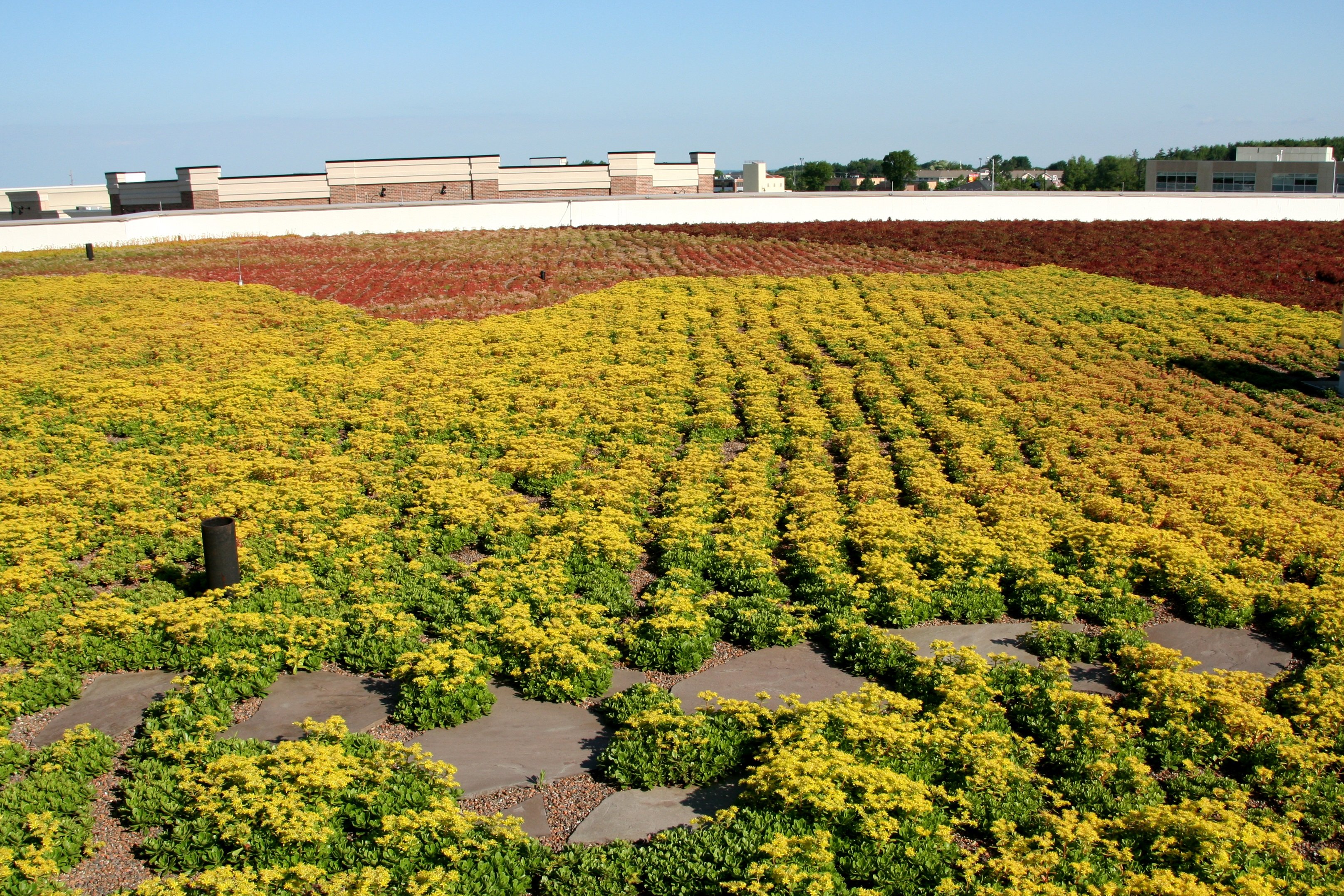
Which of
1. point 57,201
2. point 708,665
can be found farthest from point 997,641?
point 57,201

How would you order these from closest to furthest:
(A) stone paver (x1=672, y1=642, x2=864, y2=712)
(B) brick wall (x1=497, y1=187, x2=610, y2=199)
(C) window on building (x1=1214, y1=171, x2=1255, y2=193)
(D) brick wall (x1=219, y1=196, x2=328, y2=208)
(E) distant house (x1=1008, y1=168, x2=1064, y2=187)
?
(A) stone paver (x1=672, y1=642, x2=864, y2=712)
(D) brick wall (x1=219, y1=196, x2=328, y2=208)
(B) brick wall (x1=497, y1=187, x2=610, y2=199)
(C) window on building (x1=1214, y1=171, x2=1255, y2=193)
(E) distant house (x1=1008, y1=168, x2=1064, y2=187)

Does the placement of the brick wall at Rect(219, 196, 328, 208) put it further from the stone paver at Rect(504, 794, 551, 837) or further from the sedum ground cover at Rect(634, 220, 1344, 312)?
the stone paver at Rect(504, 794, 551, 837)

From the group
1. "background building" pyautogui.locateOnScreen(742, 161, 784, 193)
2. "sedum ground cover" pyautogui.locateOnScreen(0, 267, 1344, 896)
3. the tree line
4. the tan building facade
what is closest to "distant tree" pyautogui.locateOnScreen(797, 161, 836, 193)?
the tree line

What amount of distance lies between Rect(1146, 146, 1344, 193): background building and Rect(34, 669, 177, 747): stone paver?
5457cm

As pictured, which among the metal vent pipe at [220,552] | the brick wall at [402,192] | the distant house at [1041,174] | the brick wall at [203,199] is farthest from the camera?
the distant house at [1041,174]

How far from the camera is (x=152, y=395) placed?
14188 mm

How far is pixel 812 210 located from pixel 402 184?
1953 centimetres

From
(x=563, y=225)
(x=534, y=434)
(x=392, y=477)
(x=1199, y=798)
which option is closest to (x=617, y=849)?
(x=1199, y=798)

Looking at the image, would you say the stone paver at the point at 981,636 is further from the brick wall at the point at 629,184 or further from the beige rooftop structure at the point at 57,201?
the beige rooftop structure at the point at 57,201

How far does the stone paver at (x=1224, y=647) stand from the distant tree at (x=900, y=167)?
7869 cm

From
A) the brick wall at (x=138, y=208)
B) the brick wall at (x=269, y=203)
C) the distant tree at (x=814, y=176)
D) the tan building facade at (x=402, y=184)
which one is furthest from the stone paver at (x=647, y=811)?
the distant tree at (x=814, y=176)

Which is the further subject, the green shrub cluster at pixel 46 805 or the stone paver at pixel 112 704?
the stone paver at pixel 112 704

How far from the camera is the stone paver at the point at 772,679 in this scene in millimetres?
7312

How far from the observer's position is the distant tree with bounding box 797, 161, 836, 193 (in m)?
96.4
